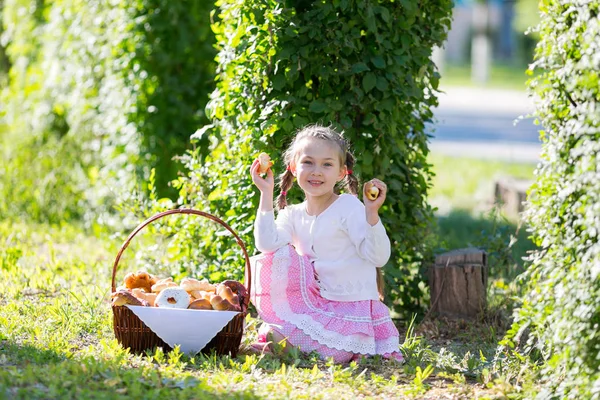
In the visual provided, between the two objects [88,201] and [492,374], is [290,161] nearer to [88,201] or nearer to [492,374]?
[492,374]

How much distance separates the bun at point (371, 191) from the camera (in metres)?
3.91

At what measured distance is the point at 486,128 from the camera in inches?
656

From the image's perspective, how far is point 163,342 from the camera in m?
3.99

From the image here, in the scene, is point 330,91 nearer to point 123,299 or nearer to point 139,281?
point 139,281

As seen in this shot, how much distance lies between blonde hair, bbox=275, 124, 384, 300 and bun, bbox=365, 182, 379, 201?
0.34 metres

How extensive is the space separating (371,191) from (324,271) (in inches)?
20.5

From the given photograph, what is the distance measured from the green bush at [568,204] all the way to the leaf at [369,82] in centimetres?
94

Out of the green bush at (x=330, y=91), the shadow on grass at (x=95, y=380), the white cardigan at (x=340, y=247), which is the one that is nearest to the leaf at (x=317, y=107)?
the green bush at (x=330, y=91)

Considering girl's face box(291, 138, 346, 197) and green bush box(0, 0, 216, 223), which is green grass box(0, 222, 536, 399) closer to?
girl's face box(291, 138, 346, 197)

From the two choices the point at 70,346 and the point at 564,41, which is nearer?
the point at 564,41

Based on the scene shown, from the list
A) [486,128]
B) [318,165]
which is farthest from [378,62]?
[486,128]

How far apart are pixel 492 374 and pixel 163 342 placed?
1.41 meters

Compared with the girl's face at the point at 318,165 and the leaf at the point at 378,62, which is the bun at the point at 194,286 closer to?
the girl's face at the point at 318,165

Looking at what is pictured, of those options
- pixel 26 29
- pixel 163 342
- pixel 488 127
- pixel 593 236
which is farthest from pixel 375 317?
pixel 488 127
